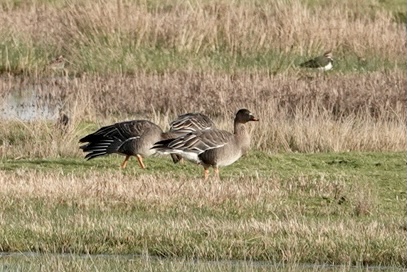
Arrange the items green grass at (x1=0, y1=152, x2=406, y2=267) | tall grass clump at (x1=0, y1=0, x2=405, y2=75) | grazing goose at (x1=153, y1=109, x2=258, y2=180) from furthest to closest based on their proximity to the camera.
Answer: tall grass clump at (x1=0, y1=0, x2=405, y2=75)
grazing goose at (x1=153, y1=109, x2=258, y2=180)
green grass at (x1=0, y1=152, x2=406, y2=267)

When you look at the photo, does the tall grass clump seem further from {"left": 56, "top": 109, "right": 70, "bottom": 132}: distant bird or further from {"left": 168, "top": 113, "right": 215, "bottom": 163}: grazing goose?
{"left": 168, "top": 113, "right": 215, "bottom": 163}: grazing goose

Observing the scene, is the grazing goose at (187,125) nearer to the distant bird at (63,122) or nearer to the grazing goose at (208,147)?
the grazing goose at (208,147)

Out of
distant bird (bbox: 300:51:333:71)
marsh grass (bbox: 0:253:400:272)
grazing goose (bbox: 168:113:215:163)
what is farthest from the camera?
distant bird (bbox: 300:51:333:71)

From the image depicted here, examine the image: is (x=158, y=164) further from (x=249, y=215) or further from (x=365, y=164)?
(x=249, y=215)

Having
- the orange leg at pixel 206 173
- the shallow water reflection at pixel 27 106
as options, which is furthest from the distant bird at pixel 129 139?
the shallow water reflection at pixel 27 106

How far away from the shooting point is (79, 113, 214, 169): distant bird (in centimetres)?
1470

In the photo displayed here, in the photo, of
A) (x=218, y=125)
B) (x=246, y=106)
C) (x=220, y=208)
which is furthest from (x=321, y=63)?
(x=220, y=208)

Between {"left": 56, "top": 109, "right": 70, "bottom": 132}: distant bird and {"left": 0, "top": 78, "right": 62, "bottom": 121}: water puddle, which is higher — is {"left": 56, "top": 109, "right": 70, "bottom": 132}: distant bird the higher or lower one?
the higher one

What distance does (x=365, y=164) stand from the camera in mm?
15539

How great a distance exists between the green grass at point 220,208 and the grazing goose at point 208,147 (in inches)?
9.4

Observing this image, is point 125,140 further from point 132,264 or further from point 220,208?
point 132,264

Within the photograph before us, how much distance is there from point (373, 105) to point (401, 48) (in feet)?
24.1

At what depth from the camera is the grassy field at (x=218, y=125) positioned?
33.5ft

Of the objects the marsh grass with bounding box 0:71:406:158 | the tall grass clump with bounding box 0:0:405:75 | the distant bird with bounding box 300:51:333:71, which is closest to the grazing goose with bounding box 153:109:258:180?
the marsh grass with bounding box 0:71:406:158
